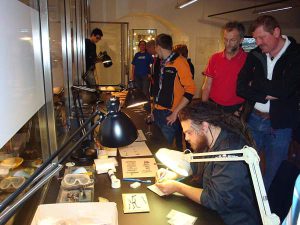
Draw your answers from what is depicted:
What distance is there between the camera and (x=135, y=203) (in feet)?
4.93

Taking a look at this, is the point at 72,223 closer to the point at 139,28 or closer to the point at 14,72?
the point at 14,72

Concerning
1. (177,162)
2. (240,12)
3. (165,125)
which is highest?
(240,12)

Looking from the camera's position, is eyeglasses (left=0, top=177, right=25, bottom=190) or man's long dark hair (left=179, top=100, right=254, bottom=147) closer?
eyeglasses (left=0, top=177, right=25, bottom=190)

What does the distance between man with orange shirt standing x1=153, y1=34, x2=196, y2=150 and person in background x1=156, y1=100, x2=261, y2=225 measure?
143 cm

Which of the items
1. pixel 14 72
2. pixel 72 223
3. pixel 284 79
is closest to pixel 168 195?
pixel 72 223

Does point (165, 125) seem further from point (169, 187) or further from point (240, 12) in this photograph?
point (240, 12)

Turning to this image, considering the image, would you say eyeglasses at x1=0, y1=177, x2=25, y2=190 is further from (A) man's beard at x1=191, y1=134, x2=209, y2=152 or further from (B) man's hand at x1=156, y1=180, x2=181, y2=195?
(A) man's beard at x1=191, y1=134, x2=209, y2=152

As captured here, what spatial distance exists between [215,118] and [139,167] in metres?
0.68

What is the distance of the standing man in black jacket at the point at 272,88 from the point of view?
2.35 meters

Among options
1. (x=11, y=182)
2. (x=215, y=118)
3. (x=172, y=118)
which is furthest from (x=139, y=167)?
(x=172, y=118)

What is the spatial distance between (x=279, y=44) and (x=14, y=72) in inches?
83.1

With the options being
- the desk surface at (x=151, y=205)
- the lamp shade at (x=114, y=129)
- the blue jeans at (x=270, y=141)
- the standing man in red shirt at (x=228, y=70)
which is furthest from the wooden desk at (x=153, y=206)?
the standing man in red shirt at (x=228, y=70)

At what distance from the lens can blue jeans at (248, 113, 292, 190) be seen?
8.17 ft

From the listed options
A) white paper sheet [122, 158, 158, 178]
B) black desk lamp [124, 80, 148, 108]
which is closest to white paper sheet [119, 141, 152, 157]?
white paper sheet [122, 158, 158, 178]
